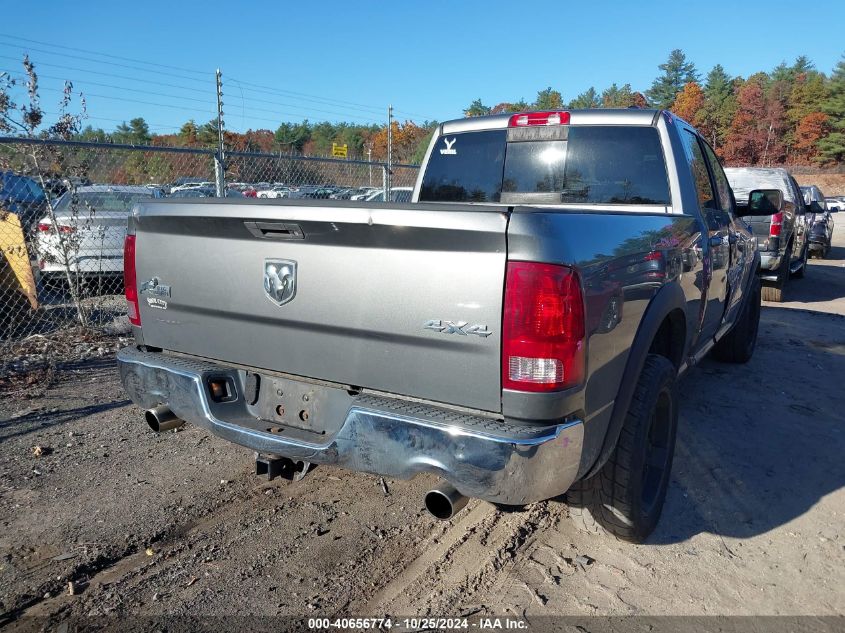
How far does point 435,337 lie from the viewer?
2.29m

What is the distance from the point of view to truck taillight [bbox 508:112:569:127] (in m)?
4.05

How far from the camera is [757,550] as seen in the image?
10.1ft

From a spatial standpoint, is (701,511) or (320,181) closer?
(701,511)

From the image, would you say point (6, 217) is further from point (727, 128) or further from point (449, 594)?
point (727, 128)

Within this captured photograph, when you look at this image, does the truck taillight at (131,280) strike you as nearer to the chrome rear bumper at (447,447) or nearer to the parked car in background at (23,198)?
the chrome rear bumper at (447,447)

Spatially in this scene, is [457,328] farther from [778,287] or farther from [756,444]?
[778,287]

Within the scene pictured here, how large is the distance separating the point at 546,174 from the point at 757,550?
7.82ft

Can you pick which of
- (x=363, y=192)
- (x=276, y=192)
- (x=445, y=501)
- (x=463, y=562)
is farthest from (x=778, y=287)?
(x=445, y=501)

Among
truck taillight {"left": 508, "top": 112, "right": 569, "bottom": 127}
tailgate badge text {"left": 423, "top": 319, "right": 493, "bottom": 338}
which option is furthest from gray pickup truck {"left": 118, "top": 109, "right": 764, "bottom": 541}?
truck taillight {"left": 508, "top": 112, "right": 569, "bottom": 127}

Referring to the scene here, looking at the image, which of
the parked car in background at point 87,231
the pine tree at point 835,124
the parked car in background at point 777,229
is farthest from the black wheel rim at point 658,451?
the pine tree at point 835,124

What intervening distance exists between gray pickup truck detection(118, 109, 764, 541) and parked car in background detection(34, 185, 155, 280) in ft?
13.8

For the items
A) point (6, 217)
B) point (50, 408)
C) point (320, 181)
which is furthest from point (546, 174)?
point (320, 181)

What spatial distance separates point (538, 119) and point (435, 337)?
7.90 feet

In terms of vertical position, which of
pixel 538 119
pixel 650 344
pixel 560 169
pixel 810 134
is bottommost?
pixel 650 344
